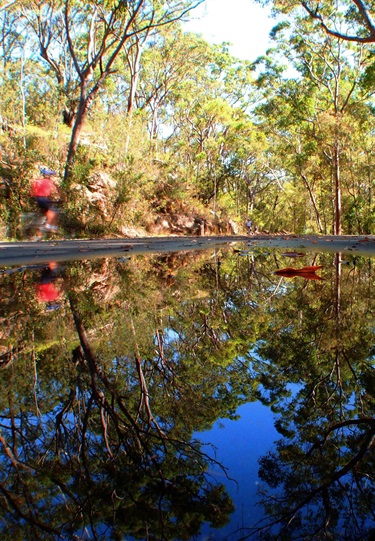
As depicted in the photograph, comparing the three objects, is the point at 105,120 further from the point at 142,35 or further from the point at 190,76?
the point at 190,76

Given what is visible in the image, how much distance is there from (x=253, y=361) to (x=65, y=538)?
143cm

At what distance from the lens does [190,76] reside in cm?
3491

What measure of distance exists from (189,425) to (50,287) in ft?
12.3

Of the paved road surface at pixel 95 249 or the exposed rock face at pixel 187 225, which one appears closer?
the paved road surface at pixel 95 249

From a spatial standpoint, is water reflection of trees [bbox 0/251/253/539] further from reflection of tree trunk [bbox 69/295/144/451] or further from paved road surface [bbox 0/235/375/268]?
paved road surface [bbox 0/235/375/268]

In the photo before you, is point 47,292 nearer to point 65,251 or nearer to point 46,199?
point 65,251

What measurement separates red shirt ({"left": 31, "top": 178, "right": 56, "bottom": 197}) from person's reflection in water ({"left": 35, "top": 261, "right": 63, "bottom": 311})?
1072 cm

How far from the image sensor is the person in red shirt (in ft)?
55.0

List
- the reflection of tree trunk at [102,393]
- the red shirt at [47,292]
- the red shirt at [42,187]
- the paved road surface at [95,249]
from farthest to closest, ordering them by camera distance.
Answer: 1. the red shirt at [42,187]
2. the paved road surface at [95,249]
3. the red shirt at [47,292]
4. the reflection of tree trunk at [102,393]

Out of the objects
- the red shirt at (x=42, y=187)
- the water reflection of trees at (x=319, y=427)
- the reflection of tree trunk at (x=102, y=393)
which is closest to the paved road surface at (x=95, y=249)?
the red shirt at (x=42, y=187)

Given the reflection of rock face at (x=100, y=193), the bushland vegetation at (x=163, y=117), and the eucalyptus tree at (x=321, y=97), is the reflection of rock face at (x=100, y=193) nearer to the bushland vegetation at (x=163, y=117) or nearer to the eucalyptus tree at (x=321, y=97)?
the bushland vegetation at (x=163, y=117)

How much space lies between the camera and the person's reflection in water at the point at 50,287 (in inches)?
159

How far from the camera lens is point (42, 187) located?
671 inches

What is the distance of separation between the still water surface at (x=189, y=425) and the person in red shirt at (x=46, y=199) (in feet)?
46.1
